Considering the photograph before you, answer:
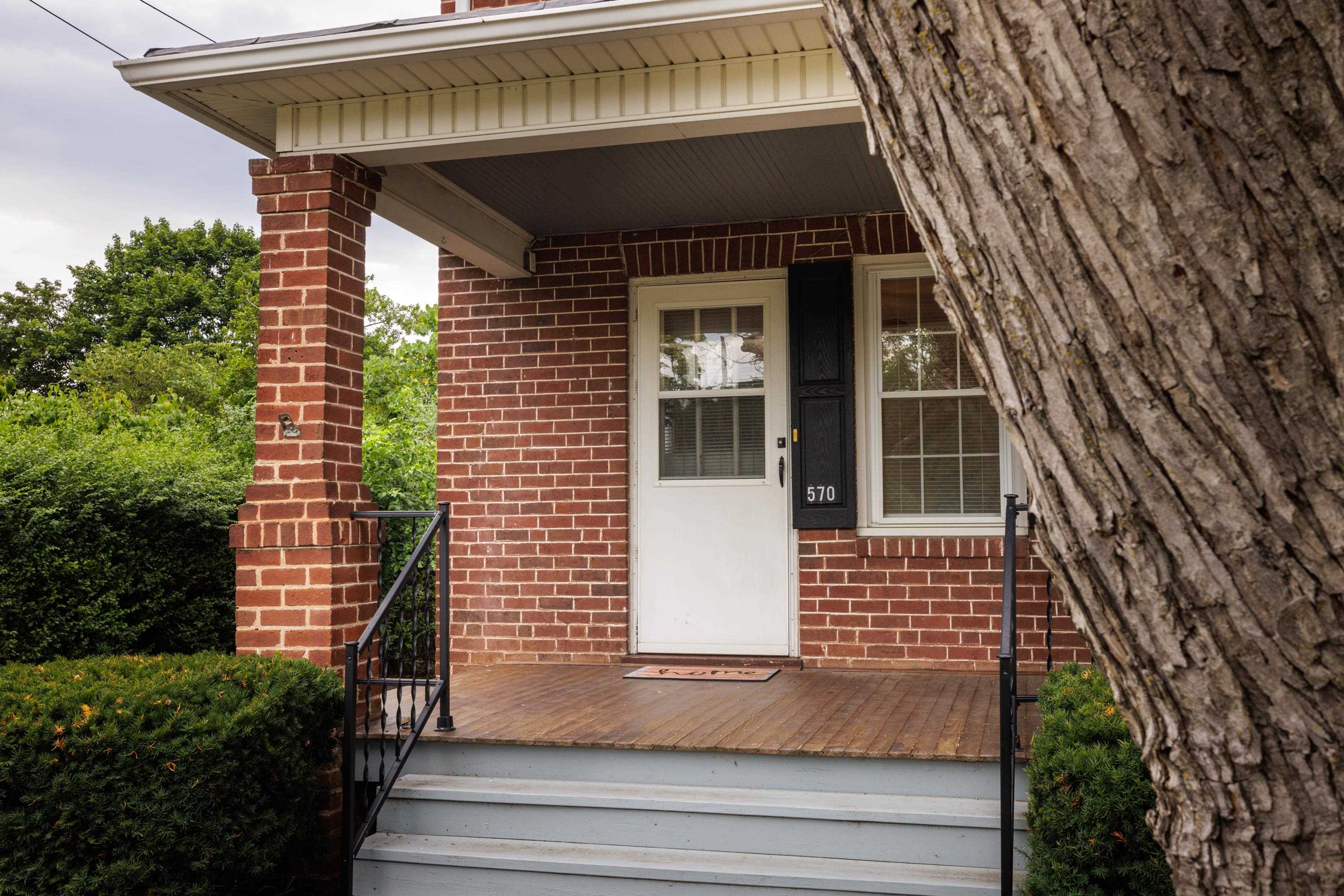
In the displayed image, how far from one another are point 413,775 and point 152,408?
14775mm

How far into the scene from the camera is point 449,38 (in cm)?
439

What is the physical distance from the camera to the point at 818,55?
4.43 m

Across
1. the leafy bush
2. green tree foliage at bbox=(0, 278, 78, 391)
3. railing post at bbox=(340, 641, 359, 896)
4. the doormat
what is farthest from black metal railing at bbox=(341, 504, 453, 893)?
green tree foliage at bbox=(0, 278, 78, 391)

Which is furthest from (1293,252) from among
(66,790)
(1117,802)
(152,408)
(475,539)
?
(152,408)

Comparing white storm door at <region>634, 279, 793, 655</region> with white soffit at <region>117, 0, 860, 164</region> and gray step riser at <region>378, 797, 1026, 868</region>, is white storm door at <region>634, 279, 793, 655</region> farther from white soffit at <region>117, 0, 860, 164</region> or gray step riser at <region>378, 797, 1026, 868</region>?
gray step riser at <region>378, 797, 1026, 868</region>

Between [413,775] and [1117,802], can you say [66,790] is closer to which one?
[413,775]

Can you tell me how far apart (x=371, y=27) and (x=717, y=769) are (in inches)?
126

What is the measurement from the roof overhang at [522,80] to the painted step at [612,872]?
2.80m

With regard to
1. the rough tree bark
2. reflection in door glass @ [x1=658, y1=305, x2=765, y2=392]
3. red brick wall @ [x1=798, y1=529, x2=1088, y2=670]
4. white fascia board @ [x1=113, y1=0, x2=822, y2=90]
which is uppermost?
white fascia board @ [x1=113, y1=0, x2=822, y2=90]

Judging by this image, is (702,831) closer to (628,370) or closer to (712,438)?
(712,438)

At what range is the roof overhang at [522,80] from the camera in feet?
14.1

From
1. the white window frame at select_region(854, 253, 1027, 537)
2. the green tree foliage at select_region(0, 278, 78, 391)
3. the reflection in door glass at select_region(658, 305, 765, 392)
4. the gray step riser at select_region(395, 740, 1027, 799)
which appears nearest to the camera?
the gray step riser at select_region(395, 740, 1027, 799)

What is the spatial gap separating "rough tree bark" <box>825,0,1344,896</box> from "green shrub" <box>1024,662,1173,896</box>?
2.13 metres

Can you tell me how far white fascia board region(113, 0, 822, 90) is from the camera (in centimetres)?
418
